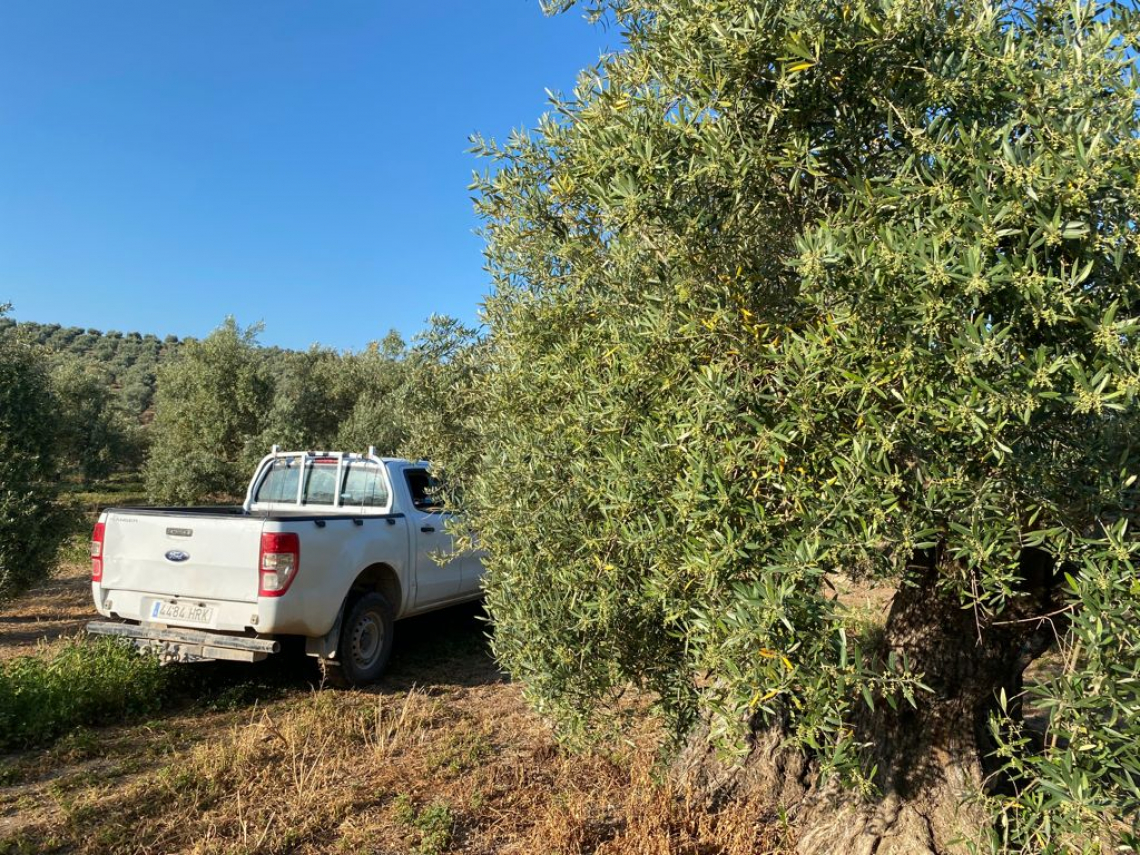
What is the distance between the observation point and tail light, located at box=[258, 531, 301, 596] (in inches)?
240

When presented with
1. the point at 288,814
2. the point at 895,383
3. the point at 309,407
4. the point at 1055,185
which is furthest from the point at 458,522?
the point at 309,407

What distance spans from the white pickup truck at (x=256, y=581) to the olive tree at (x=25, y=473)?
3248 mm

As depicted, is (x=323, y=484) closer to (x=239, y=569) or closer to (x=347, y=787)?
(x=239, y=569)

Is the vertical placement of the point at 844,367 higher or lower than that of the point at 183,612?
higher

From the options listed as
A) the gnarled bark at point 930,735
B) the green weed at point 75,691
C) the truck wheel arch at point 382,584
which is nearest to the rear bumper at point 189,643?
the green weed at point 75,691

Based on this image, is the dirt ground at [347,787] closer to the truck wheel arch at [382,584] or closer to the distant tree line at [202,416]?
the truck wheel arch at [382,584]

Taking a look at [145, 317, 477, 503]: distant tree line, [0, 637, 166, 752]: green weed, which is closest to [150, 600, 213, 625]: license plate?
[0, 637, 166, 752]: green weed

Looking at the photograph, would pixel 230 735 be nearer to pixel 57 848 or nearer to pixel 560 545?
pixel 57 848

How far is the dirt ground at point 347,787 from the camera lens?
13.1 feet

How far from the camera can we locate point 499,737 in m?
5.73

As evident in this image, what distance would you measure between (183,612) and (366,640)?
1.67 m

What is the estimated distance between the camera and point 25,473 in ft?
30.8

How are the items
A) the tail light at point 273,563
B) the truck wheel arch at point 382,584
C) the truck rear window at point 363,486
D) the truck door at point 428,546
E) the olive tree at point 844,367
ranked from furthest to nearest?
the truck rear window at point 363,486, the truck door at point 428,546, the truck wheel arch at point 382,584, the tail light at point 273,563, the olive tree at point 844,367

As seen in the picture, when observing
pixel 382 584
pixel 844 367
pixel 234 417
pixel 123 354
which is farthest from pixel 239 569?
pixel 123 354
